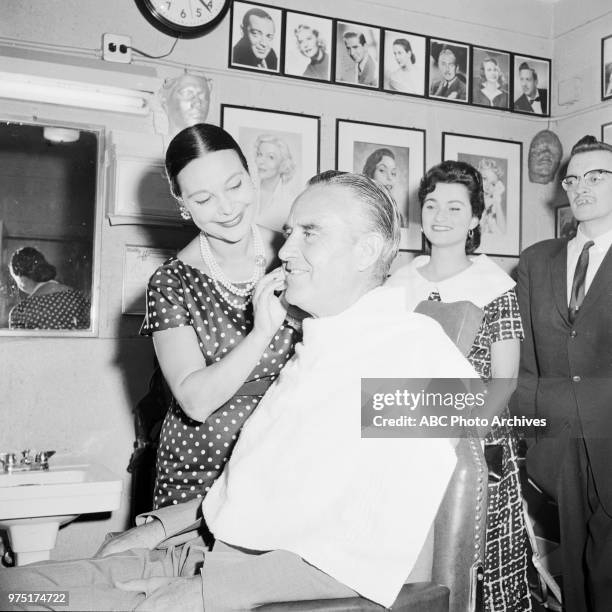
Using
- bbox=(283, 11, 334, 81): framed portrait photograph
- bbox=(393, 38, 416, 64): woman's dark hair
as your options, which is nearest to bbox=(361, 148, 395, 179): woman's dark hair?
bbox=(283, 11, 334, 81): framed portrait photograph

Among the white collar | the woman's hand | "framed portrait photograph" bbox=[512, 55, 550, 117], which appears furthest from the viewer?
"framed portrait photograph" bbox=[512, 55, 550, 117]

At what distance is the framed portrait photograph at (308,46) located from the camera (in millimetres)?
3686

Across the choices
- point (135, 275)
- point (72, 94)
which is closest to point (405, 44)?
point (72, 94)

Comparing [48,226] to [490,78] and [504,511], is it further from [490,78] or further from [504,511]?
[490,78]

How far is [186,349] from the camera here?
1.67 m

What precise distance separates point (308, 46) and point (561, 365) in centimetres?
224

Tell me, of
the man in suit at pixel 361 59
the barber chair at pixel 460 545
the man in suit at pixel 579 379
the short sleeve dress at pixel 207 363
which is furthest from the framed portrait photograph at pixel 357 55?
the barber chair at pixel 460 545

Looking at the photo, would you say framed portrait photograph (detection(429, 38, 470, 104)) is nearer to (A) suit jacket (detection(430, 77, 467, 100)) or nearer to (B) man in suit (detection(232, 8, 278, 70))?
(A) suit jacket (detection(430, 77, 467, 100))

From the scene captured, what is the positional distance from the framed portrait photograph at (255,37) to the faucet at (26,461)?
7.27ft

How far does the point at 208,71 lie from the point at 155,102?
381 millimetres

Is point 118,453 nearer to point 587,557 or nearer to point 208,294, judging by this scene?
point 208,294

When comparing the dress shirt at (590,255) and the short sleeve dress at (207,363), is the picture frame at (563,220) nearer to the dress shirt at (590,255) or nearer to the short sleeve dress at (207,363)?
the dress shirt at (590,255)

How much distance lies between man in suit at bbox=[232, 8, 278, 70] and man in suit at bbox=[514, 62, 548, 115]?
170 cm

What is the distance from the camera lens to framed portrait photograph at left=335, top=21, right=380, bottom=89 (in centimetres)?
381
